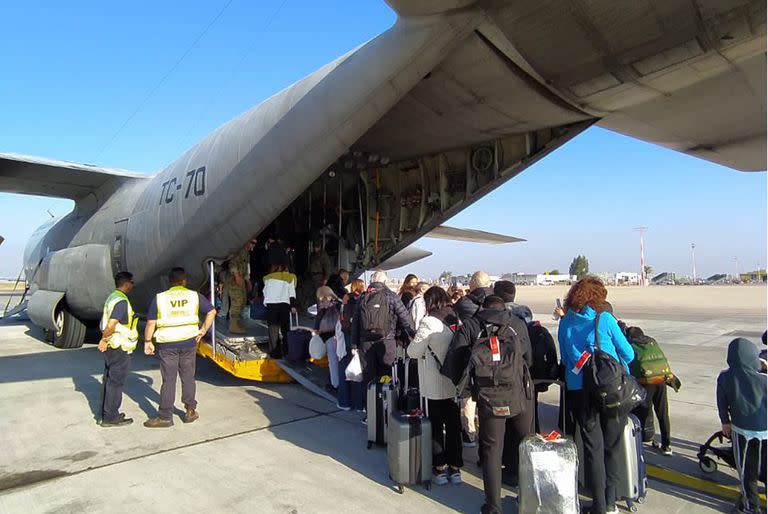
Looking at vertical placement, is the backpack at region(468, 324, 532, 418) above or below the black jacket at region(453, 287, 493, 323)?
below

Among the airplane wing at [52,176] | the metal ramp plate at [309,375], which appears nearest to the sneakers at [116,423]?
the metal ramp plate at [309,375]

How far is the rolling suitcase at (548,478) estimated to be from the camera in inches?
117

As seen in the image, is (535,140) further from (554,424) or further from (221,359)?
(221,359)

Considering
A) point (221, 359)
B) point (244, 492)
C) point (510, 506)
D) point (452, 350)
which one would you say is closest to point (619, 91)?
point (452, 350)

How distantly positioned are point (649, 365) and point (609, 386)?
1.32m

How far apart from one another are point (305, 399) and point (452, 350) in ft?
10.6

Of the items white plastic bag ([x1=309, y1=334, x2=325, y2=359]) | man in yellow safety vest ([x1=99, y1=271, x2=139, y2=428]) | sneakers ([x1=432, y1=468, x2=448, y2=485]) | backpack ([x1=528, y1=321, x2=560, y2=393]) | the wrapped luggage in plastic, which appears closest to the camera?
the wrapped luggage in plastic

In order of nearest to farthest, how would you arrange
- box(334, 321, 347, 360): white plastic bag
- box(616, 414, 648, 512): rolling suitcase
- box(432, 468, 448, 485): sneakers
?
box(616, 414, 648, 512): rolling suitcase → box(432, 468, 448, 485): sneakers → box(334, 321, 347, 360): white plastic bag

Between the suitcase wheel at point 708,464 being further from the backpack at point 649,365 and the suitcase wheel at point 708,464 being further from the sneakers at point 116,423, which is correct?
the sneakers at point 116,423

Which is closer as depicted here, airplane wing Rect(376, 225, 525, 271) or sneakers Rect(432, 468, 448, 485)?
sneakers Rect(432, 468, 448, 485)

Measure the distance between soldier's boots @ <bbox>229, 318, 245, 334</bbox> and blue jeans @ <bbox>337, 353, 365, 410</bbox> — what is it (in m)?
2.55

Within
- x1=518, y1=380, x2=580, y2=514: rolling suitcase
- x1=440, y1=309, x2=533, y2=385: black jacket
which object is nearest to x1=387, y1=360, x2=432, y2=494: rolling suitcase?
x1=440, y1=309, x2=533, y2=385: black jacket

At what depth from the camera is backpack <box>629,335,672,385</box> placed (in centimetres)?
417

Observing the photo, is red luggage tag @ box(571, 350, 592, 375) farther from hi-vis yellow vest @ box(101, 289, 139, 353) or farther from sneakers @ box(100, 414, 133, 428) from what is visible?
sneakers @ box(100, 414, 133, 428)
